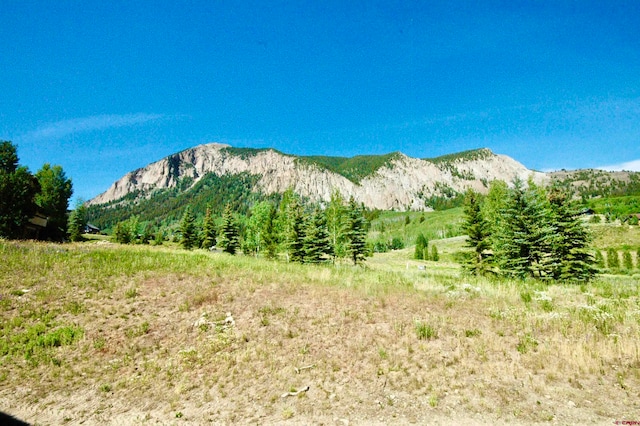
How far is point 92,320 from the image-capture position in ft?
38.5

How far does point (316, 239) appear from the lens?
123 ft

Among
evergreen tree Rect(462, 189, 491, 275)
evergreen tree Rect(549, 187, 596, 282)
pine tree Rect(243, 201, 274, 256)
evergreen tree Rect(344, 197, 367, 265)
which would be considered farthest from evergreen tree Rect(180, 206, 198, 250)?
evergreen tree Rect(549, 187, 596, 282)

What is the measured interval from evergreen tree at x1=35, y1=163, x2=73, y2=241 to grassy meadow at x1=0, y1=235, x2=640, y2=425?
50.7 m

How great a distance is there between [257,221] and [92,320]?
34.7 m

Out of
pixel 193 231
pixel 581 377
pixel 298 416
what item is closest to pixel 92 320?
pixel 298 416

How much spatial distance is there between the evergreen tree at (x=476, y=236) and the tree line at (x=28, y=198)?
4638cm

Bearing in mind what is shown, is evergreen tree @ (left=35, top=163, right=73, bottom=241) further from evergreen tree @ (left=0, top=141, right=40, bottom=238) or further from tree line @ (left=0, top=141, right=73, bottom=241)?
evergreen tree @ (left=0, top=141, right=40, bottom=238)

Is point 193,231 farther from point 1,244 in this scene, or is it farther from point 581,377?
point 581,377

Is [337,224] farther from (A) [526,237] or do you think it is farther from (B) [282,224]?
(A) [526,237]

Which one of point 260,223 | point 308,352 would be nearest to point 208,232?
point 260,223

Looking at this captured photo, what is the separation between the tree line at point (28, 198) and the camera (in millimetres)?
33719

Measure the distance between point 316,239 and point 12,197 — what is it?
34.8 m

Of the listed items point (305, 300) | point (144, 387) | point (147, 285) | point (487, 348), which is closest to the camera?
point (144, 387)

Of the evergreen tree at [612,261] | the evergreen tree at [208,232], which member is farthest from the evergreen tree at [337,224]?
the evergreen tree at [612,261]
